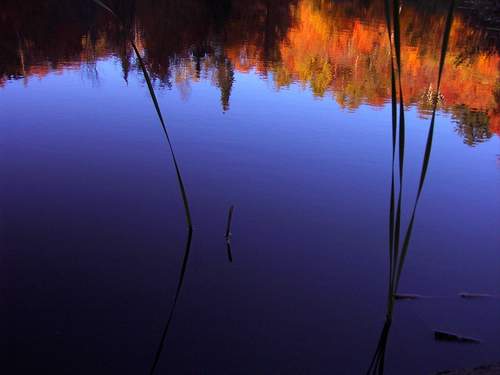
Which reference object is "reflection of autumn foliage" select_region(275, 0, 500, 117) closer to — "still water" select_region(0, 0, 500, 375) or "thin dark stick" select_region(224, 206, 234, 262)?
"still water" select_region(0, 0, 500, 375)

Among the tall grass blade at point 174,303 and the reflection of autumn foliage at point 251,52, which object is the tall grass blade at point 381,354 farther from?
the reflection of autumn foliage at point 251,52

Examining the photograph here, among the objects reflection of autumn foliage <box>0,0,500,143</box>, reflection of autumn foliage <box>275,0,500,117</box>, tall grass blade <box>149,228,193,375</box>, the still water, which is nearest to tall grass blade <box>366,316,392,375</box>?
the still water

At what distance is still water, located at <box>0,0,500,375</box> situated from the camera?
1.52m

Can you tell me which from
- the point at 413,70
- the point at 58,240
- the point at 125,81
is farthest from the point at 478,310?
the point at 413,70

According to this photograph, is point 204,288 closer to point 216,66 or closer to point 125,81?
point 125,81

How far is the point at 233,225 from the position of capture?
7.54ft

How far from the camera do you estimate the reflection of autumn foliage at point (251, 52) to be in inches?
208

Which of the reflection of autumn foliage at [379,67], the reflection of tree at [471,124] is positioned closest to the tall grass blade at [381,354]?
the reflection of tree at [471,124]

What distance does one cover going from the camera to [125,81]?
505 centimetres

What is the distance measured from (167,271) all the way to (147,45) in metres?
6.41

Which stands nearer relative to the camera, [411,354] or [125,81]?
[411,354]

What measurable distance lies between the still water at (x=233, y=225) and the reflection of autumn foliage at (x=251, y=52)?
87 millimetres

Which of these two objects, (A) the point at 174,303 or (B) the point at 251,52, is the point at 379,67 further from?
(A) the point at 174,303

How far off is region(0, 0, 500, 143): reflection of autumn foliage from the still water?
87 millimetres
